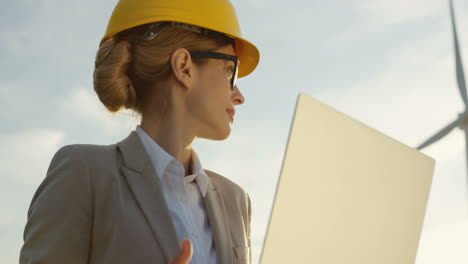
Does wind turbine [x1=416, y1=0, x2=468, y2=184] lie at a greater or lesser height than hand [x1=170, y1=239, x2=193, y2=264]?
greater

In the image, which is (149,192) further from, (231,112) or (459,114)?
(459,114)

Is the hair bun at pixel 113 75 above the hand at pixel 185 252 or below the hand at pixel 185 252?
above

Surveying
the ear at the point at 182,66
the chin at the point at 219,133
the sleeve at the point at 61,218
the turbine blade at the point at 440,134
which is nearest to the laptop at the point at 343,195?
the chin at the point at 219,133

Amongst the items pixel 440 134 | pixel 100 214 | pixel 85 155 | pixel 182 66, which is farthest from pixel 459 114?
pixel 100 214

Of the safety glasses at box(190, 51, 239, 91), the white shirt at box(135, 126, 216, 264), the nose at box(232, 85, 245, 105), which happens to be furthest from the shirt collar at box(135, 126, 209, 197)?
the safety glasses at box(190, 51, 239, 91)

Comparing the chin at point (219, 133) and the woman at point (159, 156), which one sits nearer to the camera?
the woman at point (159, 156)

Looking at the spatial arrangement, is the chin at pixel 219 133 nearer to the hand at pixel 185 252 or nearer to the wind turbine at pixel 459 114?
the hand at pixel 185 252

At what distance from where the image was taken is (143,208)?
3.97m

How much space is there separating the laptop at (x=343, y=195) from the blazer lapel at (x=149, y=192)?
4.16 feet

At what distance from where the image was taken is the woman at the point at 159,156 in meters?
3.84

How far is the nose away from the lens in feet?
15.5

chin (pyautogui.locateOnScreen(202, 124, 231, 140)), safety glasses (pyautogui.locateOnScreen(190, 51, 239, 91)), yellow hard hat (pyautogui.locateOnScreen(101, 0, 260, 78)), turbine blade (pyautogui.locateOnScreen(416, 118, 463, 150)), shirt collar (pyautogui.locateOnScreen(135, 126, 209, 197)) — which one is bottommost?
shirt collar (pyautogui.locateOnScreen(135, 126, 209, 197))

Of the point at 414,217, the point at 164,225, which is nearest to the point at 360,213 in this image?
the point at 414,217

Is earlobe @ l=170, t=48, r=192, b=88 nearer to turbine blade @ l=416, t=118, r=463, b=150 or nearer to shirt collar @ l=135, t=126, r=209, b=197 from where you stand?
shirt collar @ l=135, t=126, r=209, b=197
